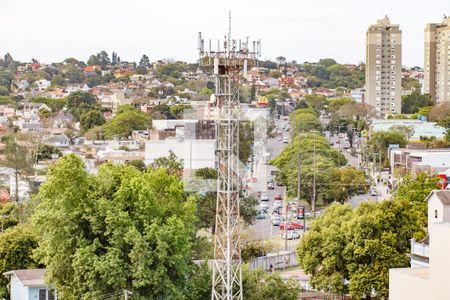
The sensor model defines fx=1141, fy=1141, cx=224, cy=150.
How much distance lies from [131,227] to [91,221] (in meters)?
0.59

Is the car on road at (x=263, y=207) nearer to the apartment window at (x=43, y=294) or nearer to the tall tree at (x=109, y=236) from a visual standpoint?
the apartment window at (x=43, y=294)

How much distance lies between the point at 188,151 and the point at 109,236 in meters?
17.6

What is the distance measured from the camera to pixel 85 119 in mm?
68250

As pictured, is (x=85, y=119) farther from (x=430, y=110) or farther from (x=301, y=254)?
(x=301, y=254)

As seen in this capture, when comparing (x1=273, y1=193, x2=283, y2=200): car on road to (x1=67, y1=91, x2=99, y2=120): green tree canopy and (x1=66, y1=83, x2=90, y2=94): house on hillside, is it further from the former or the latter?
(x1=66, y1=83, x2=90, y2=94): house on hillside

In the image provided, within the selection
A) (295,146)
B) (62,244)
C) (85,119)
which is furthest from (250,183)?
(85,119)

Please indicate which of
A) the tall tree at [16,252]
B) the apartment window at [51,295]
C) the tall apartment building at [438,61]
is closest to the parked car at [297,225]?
the tall tree at [16,252]

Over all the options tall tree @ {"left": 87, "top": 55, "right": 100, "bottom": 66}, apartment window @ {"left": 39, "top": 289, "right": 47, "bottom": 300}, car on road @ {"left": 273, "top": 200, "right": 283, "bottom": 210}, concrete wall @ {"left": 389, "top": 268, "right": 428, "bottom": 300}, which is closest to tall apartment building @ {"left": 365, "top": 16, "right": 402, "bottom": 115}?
car on road @ {"left": 273, "top": 200, "right": 283, "bottom": 210}

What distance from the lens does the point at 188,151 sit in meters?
33.9

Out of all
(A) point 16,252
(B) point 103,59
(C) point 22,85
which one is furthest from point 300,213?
(B) point 103,59

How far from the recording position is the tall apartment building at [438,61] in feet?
282

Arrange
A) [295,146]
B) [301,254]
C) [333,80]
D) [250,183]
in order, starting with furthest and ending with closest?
[333,80], [295,146], [250,183], [301,254]

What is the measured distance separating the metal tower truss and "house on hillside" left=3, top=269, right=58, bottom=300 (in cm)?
347

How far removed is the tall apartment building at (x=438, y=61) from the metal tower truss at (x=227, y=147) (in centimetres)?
7130
